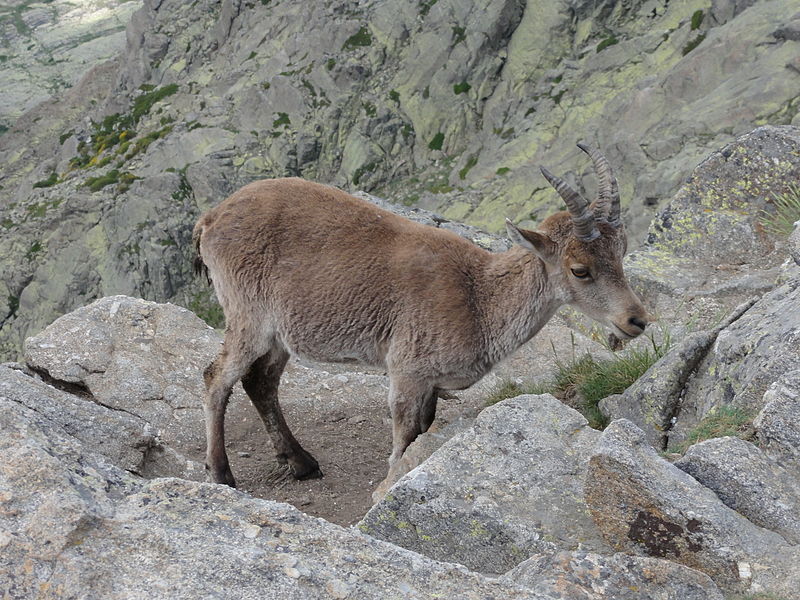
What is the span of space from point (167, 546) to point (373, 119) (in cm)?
5579

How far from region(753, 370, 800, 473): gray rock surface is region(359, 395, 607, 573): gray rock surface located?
3.99 feet

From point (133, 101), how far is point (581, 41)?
42.9 meters

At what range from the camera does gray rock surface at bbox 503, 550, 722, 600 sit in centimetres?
405

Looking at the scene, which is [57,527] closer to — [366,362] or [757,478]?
[757,478]

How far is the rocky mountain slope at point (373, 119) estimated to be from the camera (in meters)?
41.8

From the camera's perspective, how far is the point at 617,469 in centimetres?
484

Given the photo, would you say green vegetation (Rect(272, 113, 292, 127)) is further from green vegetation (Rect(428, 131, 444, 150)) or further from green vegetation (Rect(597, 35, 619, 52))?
green vegetation (Rect(597, 35, 619, 52))

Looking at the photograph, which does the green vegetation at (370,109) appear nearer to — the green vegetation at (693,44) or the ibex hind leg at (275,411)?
the green vegetation at (693,44)

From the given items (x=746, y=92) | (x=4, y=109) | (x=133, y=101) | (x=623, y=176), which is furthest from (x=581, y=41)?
(x=4, y=109)

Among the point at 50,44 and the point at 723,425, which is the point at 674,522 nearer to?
the point at 723,425

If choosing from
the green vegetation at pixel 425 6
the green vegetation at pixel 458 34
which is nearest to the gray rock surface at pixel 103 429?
the green vegetation at pixel 458 34

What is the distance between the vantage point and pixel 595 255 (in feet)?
25.8

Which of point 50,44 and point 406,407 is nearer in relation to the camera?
point 406,407

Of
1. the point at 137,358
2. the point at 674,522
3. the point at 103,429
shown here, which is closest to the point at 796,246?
the point at 674,522
